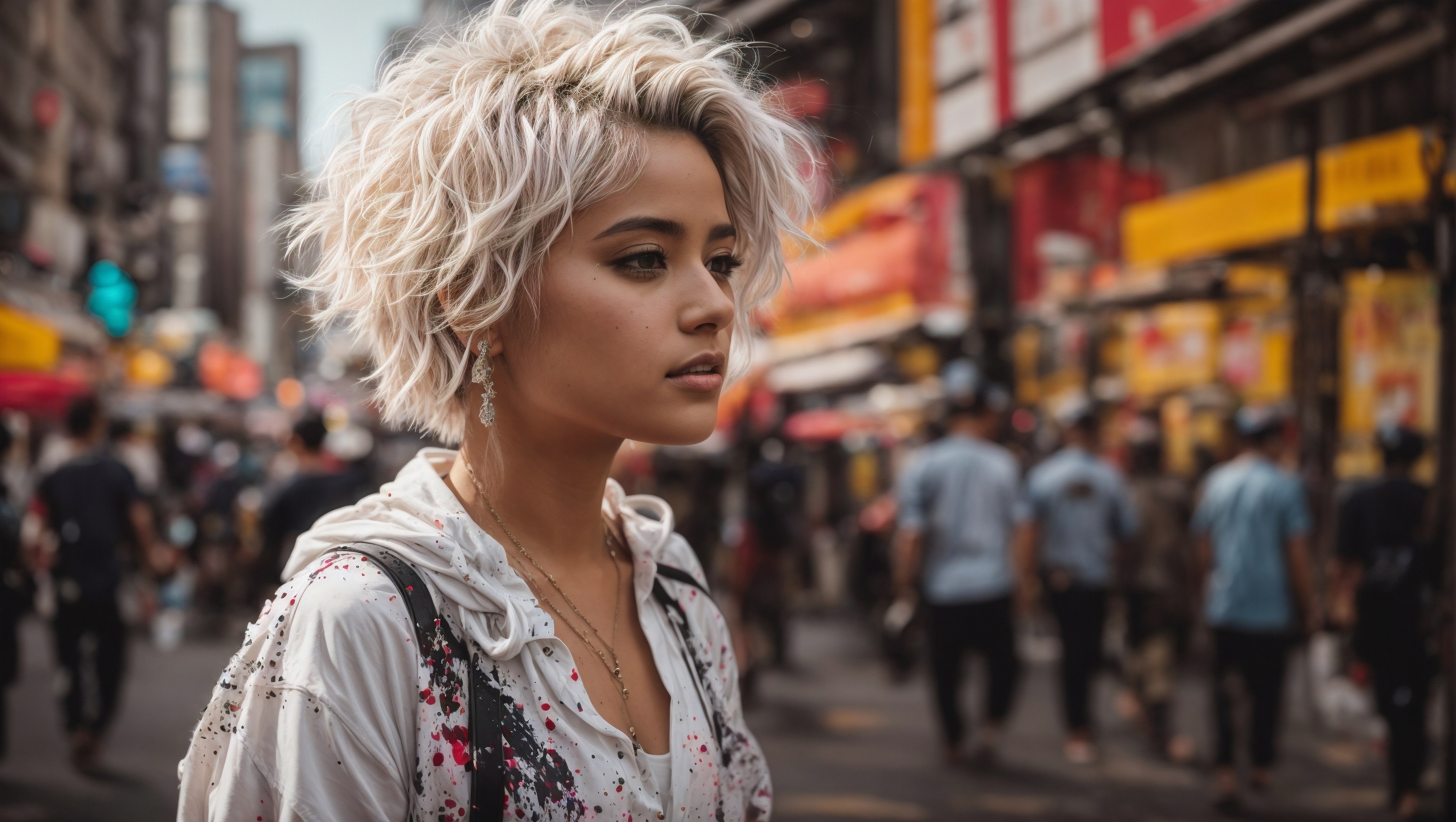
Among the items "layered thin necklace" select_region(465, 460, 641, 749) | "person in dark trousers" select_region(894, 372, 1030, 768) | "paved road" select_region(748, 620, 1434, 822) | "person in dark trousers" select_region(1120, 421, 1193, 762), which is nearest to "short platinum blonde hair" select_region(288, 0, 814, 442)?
"layered thin necklace" select_region(465, 460, 641, 749)

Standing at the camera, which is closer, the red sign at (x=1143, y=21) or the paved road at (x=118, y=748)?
the paved road at (x=118, y=748)

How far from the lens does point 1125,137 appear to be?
1469 centimetres

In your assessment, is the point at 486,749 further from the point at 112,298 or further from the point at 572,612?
the point at 112,298

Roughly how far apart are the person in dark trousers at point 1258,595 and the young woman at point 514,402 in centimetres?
540

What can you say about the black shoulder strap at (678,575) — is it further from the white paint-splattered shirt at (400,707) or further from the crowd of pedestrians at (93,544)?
the crowd of pedestrians at (93,544)

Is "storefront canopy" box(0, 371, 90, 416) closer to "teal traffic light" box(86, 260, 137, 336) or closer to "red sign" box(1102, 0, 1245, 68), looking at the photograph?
"teal traffic light" box(86, 260, 137, 336)

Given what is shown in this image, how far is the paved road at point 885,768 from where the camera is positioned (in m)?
6.19

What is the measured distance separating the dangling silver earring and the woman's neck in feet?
0.17

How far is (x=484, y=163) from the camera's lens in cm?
155

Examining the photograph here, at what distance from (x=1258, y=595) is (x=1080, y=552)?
3.87ft

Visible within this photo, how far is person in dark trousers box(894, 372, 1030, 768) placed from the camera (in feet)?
23.2

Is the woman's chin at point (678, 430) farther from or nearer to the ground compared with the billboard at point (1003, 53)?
nearer to the ground

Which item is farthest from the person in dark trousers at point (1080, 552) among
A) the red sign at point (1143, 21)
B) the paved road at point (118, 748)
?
the paved road at point (118, 748)

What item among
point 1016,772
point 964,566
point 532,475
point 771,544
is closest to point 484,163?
point 532,475
